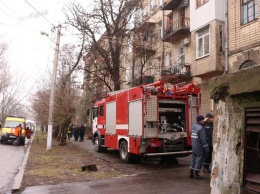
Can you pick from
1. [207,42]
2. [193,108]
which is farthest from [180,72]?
[193,108]

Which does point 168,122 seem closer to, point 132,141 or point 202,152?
point 132,141

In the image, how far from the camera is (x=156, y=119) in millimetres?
10484

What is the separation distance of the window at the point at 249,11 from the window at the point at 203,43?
10.8 feet

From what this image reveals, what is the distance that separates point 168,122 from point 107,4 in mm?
15333

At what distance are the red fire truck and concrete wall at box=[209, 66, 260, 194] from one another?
6863mm

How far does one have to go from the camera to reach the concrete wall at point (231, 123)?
118 inches

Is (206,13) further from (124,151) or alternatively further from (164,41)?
(124,151)

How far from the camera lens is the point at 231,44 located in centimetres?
1588

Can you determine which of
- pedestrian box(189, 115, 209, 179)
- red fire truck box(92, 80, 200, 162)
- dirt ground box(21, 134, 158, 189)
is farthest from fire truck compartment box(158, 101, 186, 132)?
pedestrian box(189, 115, 209, 179)

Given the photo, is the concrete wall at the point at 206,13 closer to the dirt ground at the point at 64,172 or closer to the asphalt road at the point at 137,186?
the dirt ground at the point at 64,172

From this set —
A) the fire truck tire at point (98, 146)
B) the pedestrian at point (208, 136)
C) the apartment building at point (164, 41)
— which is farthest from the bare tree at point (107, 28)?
the pedestrian at point (208, 136)

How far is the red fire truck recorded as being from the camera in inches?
412

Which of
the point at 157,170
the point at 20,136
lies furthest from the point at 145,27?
the point at 157,170

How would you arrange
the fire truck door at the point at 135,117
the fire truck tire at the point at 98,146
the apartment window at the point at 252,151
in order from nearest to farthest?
1. the apartment window at the point at 252,151
2. the fire truck door at the point at 135,117
3. the fire truck tire at the point at 98,146
